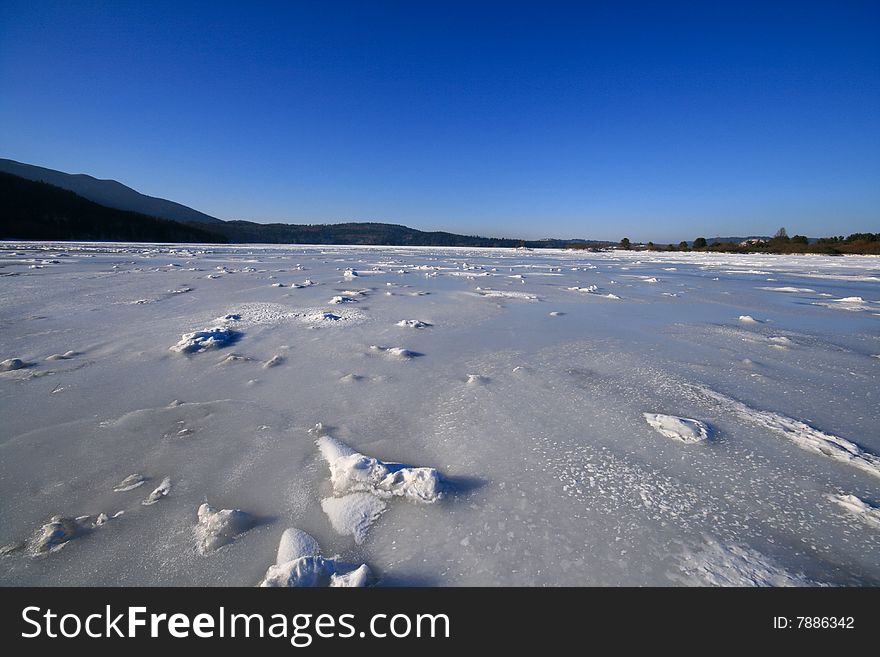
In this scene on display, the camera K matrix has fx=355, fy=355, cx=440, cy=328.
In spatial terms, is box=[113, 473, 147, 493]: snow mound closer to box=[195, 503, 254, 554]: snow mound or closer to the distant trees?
box=[195, 503, 254, 554]: snow mound

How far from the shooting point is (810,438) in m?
1.77

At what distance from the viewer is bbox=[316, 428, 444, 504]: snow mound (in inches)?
55.1

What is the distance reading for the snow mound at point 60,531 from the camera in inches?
45.5

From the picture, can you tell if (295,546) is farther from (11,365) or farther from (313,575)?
(11,365)

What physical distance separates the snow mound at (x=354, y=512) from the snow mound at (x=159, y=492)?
2.11 feet

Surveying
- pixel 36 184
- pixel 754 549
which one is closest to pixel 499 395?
pixel 754 549

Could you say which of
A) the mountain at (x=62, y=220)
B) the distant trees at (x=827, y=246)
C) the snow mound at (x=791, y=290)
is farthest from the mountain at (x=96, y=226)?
the snow mound at (x=791, y=290)

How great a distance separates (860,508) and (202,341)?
4140mm

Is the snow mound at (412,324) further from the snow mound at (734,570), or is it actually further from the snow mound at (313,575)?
the snow mound at (734,570)

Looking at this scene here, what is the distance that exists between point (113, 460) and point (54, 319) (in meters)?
3.73

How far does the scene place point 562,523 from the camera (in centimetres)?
125

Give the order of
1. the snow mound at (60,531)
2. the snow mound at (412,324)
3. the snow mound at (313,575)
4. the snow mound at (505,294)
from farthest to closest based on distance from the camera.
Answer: the snow mound at (505,294) → the snow mound at (412,324) → the snow mound at (60,531) → the snow mound at (313,575)

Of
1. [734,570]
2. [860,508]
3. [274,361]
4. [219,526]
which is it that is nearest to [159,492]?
Answer: [219,526]
